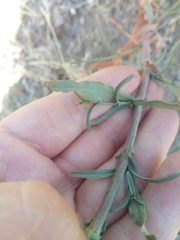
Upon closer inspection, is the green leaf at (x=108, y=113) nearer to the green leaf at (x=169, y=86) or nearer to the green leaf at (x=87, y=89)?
the green leaf at (x=87, y=89)

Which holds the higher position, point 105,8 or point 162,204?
point 105,8

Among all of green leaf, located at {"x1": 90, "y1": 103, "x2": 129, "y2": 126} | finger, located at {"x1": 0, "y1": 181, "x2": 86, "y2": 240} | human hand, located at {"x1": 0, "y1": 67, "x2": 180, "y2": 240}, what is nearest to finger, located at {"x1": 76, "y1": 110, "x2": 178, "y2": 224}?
human hand, located at {"x1": 0, "y1": 67, "x2": 180, "y2": 240}

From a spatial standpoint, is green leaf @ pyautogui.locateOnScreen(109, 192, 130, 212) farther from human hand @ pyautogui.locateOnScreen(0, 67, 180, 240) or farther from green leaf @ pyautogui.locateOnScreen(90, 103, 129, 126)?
green leaf @ pyautogui.locateOnScreen(90, 103, 129, 126)

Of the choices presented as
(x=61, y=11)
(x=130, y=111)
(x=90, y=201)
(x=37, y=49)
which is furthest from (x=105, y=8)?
(x=90, y=201)

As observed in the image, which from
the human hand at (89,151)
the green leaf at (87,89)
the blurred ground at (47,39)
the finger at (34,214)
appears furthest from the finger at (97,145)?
the blurred ground at (47,39)

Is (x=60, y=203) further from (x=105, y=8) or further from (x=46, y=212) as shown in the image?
(x=105, y=8)
